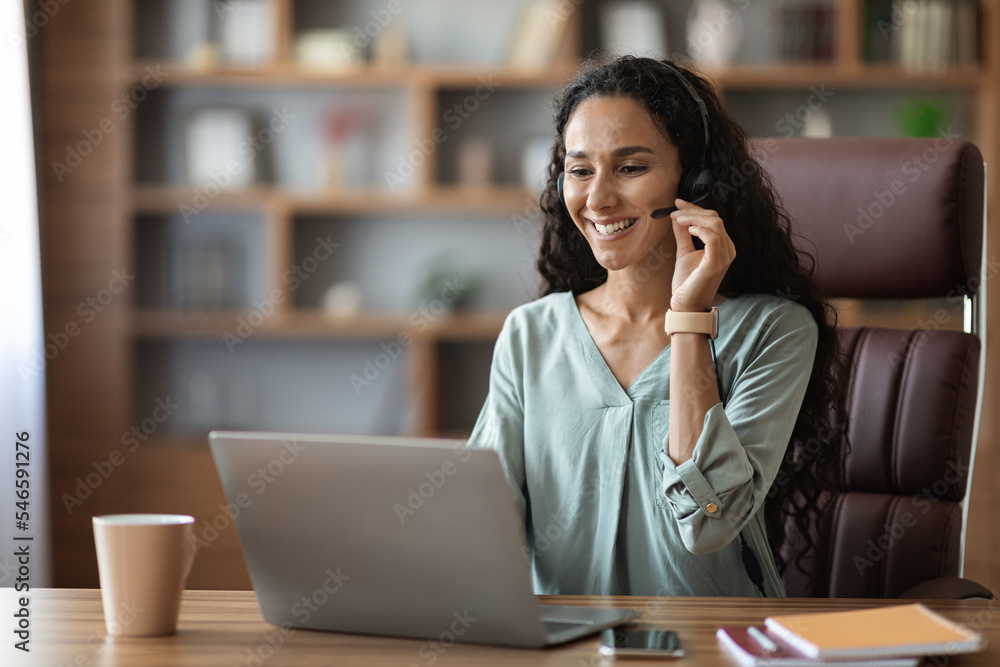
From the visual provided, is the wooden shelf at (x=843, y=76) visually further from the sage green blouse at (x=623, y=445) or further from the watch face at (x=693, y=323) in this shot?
the watch face at (x=693, y=323)

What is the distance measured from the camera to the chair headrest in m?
1.56

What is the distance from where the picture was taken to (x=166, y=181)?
3.55 metres

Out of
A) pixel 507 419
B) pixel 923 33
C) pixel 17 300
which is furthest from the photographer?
pixel 923 33

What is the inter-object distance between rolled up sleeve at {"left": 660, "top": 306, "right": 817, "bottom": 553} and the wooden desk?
0.17 m

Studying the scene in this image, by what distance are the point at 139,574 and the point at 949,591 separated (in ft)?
3.29

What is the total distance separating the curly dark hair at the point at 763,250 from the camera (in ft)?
4.88

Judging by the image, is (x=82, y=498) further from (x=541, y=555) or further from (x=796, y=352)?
(x=796, y=352)

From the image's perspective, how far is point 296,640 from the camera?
3.04 ft

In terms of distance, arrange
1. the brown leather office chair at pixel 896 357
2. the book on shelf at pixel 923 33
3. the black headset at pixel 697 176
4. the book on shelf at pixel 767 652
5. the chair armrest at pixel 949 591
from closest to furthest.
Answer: the book on shelf at pixel 767 652 → the chair armrest at pixel 949 591 → the black headset at pixel 697 176 → the brown leather office chair at pixel 896 357 → the book on shelf at pixel 923 33

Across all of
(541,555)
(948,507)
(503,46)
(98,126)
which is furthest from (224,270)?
(948,507)

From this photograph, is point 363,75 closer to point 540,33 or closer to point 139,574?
point 540,33

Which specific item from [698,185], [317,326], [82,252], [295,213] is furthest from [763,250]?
[82,252]

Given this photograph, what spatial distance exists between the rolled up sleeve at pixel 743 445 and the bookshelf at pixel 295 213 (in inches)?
76.2

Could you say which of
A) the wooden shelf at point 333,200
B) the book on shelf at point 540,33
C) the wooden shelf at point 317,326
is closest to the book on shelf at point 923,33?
the book on shelf at point 540,33
